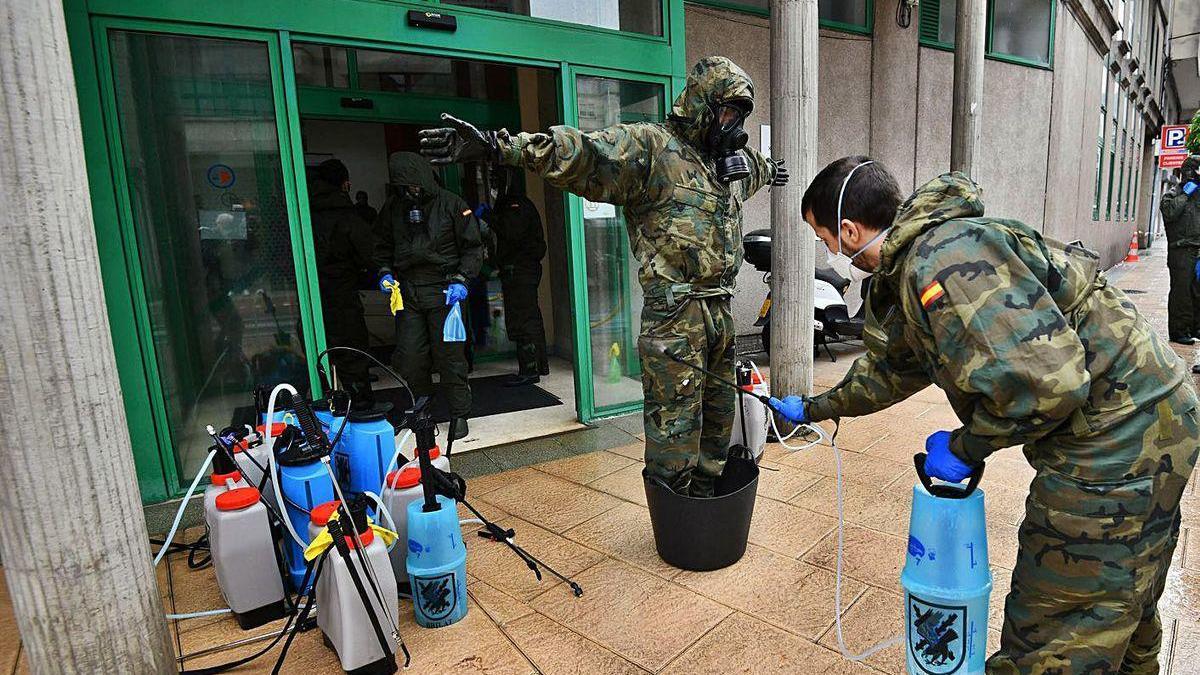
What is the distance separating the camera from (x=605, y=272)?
4379 millimetres

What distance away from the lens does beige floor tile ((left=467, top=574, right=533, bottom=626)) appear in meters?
2.28

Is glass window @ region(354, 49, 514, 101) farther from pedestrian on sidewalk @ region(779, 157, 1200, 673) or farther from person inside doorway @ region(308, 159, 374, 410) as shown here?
pedestrian on sidewalk @ region(779, 157, 1200, 673)

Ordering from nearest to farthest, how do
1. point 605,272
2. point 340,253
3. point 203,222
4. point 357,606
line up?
point 357,606
point 203,222
point 605,272
point 340,253

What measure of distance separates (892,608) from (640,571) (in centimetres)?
92

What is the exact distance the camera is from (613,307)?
4434 millimetres

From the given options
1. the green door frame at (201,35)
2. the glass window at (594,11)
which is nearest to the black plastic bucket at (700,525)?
the green door frame at (201,35)

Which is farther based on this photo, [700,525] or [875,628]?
[700,525]

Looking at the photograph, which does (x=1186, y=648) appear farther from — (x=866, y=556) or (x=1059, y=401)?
(x=1059, y=401)

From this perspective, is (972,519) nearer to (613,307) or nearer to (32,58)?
(32,58)

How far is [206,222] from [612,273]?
2.40 m

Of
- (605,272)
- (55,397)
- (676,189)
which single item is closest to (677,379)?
(676,189)

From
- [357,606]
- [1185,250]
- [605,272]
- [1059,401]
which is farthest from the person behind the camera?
[1185,250]

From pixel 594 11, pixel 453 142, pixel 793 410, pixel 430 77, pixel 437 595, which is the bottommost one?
pixel 437 595

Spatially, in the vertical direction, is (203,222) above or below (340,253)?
above
